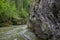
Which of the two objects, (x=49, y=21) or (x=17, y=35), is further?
(x=17, y=35)

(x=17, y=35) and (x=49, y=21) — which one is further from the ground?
(x=49, y=21)

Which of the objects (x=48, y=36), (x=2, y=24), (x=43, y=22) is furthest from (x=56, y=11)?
(x=2, y=24)

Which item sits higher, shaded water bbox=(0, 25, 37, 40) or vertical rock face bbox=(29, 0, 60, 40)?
vertical rock face bbox=(29, 0, 60, 40)

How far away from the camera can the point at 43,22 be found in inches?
392

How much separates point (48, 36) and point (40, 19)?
1.84 meters

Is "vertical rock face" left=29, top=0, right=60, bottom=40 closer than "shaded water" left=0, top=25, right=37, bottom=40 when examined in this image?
Yes

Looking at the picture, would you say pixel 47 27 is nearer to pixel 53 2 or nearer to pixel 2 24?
pixel 53 2

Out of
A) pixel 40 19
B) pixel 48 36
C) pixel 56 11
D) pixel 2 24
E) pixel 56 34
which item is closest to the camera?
pixel 56 34

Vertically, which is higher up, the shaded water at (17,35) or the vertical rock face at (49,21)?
the vertical rock face at (49,21)

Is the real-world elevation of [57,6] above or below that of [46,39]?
above

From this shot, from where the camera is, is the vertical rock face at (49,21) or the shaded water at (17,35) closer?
the vertical rock face at (49,21)

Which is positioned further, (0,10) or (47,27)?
(0,10)

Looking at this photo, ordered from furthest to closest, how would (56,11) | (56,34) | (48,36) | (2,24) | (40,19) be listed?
(2,24) < (40,19) < (56,11) < (48,36) < (56,34)

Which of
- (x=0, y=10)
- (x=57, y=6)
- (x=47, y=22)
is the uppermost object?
(x=57, y=6)
